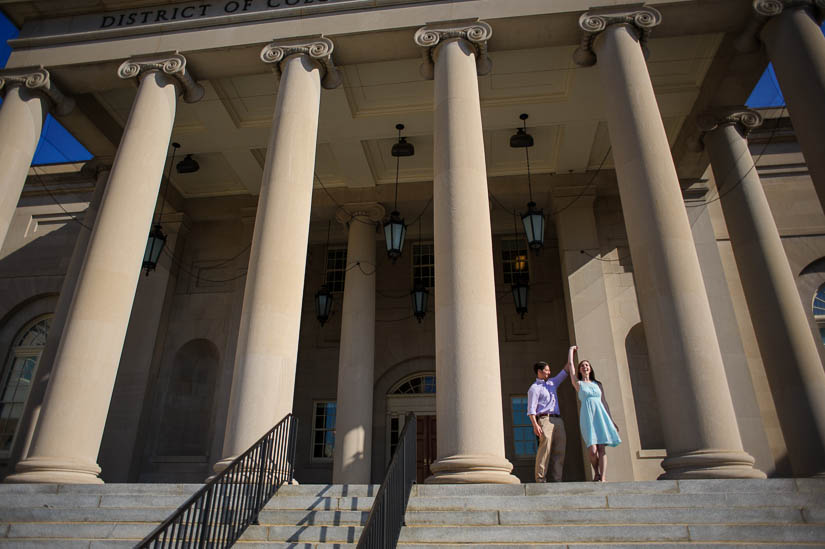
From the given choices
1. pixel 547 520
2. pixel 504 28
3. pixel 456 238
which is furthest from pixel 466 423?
pixel 504 28

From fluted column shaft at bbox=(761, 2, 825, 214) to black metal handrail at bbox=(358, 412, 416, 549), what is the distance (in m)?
8.80

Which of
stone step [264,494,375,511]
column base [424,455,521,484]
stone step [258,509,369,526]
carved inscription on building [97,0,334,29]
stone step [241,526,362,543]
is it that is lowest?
stone step [241,526,362,543]

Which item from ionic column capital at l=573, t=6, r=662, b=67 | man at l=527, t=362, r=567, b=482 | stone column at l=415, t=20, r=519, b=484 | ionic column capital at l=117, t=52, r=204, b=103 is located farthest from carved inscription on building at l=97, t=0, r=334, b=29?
man at l=527, t=362, r=567, b=482

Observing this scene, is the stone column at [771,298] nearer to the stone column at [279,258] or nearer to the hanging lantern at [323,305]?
the stone column at [279,258]

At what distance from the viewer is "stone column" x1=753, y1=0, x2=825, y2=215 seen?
34.3 feet

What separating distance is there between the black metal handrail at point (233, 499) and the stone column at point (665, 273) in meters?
5.93

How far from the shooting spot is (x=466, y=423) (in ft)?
28.3

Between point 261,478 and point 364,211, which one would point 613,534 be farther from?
point 364,211

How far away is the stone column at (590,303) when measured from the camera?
15.0 metres

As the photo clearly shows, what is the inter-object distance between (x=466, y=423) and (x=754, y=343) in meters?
11.4

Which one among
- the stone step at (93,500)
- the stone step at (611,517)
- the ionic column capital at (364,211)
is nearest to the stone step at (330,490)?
the stone step at (611,517)

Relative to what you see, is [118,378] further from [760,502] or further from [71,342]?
[760,502]

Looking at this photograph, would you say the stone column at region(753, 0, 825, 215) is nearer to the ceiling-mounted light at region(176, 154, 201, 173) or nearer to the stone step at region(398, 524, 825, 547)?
the stone step at region(398, 524, 825, 547)

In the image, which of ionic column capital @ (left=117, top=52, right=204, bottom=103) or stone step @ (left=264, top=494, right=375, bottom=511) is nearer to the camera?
stone step @ (left=264, top=494, right=375, bottom=511)
